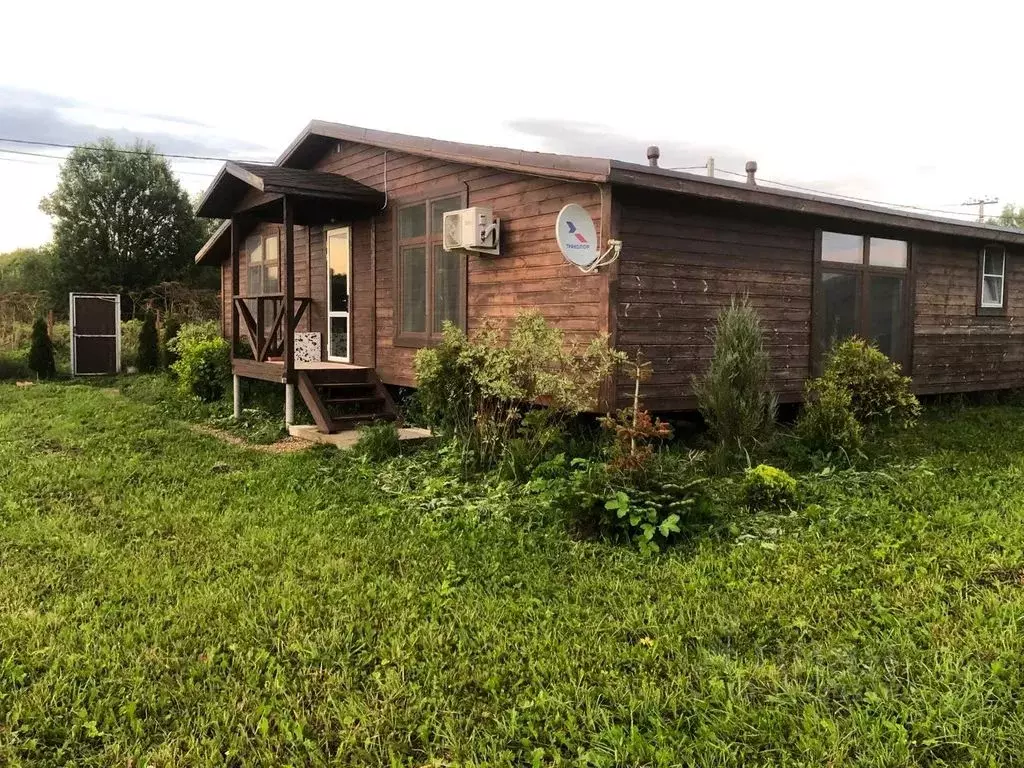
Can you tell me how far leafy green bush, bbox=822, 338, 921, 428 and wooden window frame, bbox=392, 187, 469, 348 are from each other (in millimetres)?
3731

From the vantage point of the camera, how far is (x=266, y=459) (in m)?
7.34

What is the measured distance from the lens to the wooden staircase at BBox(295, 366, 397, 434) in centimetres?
858

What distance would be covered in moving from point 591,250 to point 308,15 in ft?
12.9

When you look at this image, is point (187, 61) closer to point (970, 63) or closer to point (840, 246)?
point (840, 246)

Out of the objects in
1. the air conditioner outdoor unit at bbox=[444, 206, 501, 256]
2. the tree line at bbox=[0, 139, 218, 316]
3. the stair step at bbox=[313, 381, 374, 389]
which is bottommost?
the stair step at bbox=[313, 381, 374, 389]

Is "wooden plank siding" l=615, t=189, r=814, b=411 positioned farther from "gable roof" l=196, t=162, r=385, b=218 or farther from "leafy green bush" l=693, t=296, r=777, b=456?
"gable roof" l=196, t=162, r=385, b=218

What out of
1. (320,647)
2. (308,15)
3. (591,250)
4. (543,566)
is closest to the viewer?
(320,647)

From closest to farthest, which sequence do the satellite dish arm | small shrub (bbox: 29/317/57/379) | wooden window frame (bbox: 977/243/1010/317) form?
the satellite dish arm, wooden window frame (bbox: 977/243/1010/317), small shrub (bbox: 29/317/57/379)

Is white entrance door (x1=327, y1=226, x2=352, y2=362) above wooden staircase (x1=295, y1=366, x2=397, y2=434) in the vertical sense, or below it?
above

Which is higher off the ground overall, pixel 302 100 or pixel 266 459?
pixel 302 100

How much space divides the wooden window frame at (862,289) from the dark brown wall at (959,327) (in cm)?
15

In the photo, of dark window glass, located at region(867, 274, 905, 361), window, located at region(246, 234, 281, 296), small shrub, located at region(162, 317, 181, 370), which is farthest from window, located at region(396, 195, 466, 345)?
small shrub, located at region(162, 317, 181, 370)

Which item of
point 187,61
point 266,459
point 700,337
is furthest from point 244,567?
point 187,61

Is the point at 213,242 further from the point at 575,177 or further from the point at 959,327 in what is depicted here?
the point at 959,327
